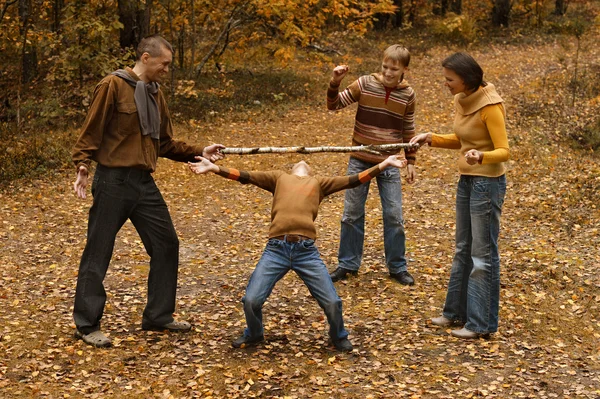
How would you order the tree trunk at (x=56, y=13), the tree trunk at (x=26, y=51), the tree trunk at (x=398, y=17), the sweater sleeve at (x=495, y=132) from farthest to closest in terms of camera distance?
the tree trunk at (x=398, y=17) < the tree trunk at (x=56, y=13) < the tree trunk at (x=26, y=51) < the sweater sleeve at (x=495, y=132)

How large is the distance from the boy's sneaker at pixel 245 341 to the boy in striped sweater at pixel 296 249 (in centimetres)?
7

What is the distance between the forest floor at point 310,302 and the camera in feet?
18.8

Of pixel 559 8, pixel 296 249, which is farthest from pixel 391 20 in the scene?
pixel 296 249

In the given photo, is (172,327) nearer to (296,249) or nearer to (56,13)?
(296,249)

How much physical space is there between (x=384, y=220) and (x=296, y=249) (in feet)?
6.92

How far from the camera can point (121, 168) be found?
238 inches

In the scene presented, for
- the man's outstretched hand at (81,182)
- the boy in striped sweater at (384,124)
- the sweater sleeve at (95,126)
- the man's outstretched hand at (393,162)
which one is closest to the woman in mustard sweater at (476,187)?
the man's outstretched hand at (393,162)

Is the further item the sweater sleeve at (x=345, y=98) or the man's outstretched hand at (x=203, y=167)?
the sweater sleeve at (x=345, y=98)

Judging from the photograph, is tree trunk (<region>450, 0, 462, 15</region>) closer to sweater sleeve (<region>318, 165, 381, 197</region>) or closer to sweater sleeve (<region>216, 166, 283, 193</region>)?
sweater sleeve (<region>318, 165, 381, 197</region>)

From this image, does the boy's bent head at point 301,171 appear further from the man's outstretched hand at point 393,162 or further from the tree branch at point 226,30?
the tree branch at point 226,30

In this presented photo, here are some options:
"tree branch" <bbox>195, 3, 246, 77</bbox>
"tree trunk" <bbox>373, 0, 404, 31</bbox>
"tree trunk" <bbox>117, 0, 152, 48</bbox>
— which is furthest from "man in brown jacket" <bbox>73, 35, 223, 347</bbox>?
"tree trunk" <bbox>373, 0, 404, 31</bbox>

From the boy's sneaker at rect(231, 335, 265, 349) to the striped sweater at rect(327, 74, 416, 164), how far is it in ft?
7.58

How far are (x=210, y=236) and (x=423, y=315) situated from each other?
161 inches

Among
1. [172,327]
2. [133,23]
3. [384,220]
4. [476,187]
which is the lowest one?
[172,327]
